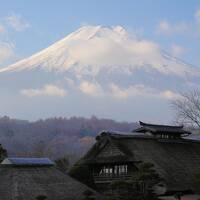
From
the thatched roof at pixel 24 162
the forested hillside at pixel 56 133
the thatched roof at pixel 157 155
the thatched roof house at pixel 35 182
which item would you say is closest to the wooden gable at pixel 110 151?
the thatched roof at pixel 157 155

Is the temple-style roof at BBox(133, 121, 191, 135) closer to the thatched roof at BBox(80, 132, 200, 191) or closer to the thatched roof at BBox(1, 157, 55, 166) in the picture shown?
the thatched roof at BBox(80, 132, 200, 191)

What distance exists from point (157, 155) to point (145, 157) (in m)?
1.57

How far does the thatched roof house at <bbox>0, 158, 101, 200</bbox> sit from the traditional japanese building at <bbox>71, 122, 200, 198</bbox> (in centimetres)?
361

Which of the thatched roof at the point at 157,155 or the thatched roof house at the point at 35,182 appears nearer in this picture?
the thatched roof house at the point at 35,182

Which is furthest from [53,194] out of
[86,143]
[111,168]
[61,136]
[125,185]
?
[61,136]

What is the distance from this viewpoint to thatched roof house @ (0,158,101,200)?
2823cm

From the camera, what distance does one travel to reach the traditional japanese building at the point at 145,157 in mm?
32622

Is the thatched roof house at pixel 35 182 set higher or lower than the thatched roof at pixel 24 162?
lower

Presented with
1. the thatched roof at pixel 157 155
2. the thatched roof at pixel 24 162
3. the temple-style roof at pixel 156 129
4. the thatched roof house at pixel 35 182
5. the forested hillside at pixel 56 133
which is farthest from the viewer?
the forested hillside at pixel 56 133

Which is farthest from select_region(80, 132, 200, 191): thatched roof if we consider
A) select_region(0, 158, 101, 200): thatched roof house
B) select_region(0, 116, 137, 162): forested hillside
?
select_region(0, 116, 137, 162): forested hillside

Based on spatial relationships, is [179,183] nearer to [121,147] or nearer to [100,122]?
[121,147]

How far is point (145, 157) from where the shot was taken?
33438 millimetres

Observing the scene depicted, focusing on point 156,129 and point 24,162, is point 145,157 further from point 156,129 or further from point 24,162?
point 24,162

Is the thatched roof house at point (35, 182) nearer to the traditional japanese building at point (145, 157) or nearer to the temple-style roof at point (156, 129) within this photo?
the traditional japanese building at point (145, 157)
